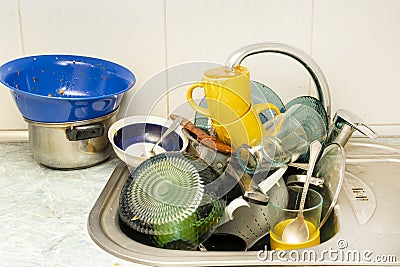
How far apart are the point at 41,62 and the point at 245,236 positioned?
2.01ft

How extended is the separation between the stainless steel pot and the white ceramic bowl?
0.03m

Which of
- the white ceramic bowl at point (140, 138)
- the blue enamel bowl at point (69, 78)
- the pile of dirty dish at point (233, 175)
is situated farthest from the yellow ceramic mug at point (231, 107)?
the blue enamel bowl at point (69, 78)

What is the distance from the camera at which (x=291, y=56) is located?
111 cm

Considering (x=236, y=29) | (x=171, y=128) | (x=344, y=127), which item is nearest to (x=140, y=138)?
(x=171, y=128)

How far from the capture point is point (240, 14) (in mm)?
1269

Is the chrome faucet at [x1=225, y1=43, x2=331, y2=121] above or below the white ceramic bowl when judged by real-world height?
above

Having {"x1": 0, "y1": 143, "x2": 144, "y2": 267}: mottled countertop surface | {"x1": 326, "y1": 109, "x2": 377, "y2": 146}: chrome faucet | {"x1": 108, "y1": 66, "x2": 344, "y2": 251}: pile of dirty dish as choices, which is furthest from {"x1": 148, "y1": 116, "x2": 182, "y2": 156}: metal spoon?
{"x1": 326, "y1": 109, "x2": 377, "y2": 146}: chrome faucet

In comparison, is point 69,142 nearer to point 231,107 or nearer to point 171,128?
point 171,128

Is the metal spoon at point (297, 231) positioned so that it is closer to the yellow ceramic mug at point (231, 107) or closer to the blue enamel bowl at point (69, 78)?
the yellow ceramic mug at point (231, 107)

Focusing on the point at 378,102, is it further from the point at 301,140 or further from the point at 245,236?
the point at 245,236

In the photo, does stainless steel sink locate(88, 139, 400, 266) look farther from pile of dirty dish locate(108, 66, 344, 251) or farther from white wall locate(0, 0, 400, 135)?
white wall locate(0, 0, 400, 135)

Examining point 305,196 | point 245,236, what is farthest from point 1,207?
point 305,196

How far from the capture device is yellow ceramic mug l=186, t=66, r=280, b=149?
1.04m

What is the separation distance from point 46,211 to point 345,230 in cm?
55
